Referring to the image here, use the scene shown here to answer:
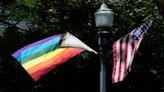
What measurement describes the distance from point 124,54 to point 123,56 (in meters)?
0.06

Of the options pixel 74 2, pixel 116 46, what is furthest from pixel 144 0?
pixel 116 46

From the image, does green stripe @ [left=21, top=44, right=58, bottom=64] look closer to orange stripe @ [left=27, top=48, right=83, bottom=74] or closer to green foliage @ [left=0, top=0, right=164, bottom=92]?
orange stripe @ [left=27, top=48, right=83, bottom=74]

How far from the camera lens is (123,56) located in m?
10.0

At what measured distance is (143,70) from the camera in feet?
60.5

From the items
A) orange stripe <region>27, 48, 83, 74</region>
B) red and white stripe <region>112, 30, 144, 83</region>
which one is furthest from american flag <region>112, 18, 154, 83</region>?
orange stripe <region>27, 48, 83, 74</region>

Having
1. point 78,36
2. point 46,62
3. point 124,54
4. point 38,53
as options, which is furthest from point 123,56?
point 78,36

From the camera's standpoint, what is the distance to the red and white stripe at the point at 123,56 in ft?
32.2

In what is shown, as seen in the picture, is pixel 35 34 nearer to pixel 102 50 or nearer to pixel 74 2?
pixel 74 2

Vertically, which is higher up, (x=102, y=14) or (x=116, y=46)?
(x=102, y=14)

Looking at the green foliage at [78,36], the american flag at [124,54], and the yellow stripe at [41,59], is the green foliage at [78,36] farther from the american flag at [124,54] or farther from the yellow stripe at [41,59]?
the yellow stripe at [41,59]

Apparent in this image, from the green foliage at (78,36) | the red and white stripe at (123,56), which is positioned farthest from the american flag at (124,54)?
the green foliage at (78,36)

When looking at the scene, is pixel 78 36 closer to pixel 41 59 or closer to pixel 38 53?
pixel 38 53

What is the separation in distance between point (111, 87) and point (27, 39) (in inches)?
146

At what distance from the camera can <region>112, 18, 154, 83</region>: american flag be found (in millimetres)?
9836
